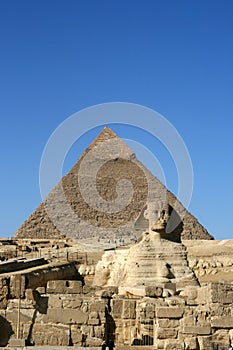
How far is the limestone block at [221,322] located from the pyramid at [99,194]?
97238 mm

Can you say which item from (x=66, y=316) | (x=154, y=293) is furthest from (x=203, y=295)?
(x=66, y=316)

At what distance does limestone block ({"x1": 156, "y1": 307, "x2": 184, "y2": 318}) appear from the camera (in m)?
5.52

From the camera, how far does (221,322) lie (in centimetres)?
547

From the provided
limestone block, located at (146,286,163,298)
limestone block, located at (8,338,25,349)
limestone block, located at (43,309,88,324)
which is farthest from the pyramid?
limestone block, located at (8,338,25,349)

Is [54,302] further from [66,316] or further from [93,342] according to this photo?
[93,342]

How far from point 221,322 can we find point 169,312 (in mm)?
463

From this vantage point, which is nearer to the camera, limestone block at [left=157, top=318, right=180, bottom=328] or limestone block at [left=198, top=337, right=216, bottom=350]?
limestone block at [left=198, top=337, right=216, bottom=350]

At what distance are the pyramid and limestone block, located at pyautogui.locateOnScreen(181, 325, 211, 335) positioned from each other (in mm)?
97327

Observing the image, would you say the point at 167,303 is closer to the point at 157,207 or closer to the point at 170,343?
the point at 170,343

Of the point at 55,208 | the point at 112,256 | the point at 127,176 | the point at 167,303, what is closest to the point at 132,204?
the point at 127,176

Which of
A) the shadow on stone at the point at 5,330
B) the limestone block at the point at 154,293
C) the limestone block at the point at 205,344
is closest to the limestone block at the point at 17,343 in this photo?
the shadow on stone at the point at 5,330

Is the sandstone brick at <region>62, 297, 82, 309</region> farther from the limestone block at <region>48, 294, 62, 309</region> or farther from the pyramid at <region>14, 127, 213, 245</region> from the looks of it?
the pyramid at <region>14, 127, 213, 245</region>

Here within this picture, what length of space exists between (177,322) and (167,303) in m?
0.74

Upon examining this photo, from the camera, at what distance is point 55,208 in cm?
12375
